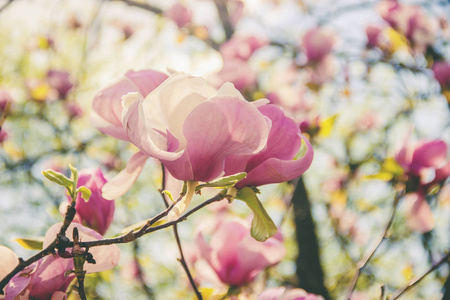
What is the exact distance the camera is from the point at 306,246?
78.2 inches

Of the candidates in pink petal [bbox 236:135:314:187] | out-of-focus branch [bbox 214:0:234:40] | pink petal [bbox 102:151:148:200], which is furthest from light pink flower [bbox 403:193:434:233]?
out-of-focus branch [bbox 214:0:234:40]

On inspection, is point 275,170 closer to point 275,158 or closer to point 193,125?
point 275,158

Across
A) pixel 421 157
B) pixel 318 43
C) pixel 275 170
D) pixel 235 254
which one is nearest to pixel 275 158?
pixel 275 170

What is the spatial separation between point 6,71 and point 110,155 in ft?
8.22

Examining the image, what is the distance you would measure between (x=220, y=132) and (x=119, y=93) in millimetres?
151

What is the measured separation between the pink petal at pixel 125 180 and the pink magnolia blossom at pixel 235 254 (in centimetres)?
35

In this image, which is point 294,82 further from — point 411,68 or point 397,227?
point 397,227

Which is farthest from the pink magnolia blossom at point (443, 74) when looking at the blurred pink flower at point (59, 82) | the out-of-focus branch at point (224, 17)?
the blurred pink flower at point (59, 82)

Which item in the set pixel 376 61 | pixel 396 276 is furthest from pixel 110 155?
pixel 396 276

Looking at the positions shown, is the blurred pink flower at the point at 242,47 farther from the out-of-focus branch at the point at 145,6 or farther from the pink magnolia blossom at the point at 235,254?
the pink magnolia blossom at the point at 235,254

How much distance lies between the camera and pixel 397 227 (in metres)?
3.16

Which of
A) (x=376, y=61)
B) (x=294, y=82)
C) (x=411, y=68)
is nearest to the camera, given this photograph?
(x=411, y=68)

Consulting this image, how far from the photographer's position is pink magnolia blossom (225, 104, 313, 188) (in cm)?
51

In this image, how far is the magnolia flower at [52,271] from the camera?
1.67 ft
